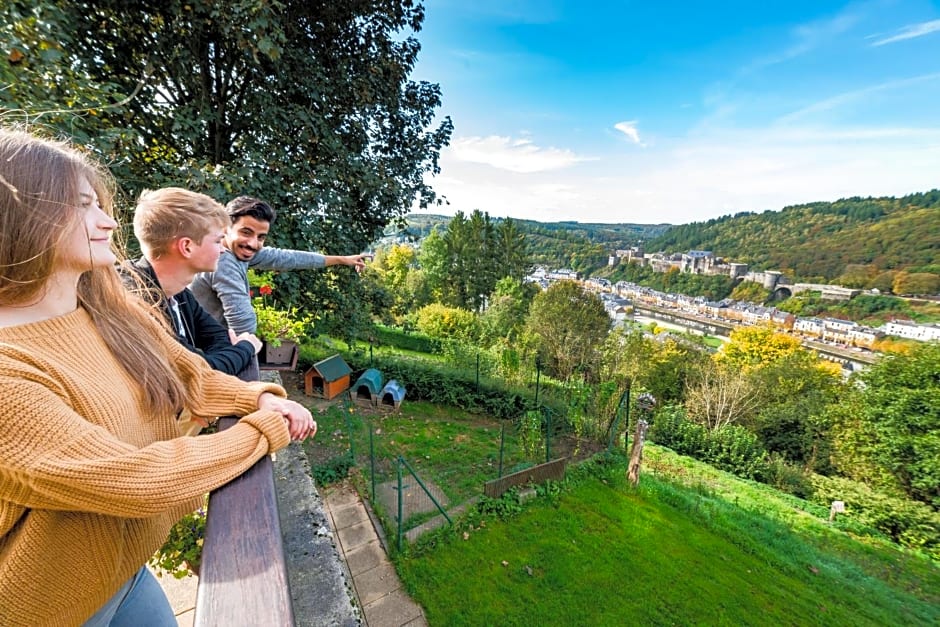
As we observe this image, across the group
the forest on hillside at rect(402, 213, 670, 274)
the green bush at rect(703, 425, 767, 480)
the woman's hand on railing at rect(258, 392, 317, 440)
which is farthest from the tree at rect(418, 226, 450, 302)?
the forest on hillside at rect(402, 213, 670, 274)

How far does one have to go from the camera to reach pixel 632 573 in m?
4.98

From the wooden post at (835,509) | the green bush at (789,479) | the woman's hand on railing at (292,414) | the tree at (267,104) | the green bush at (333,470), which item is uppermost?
the tree at (267,104)

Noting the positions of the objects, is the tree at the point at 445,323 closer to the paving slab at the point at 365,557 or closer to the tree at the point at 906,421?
the tree at the point at 906,421

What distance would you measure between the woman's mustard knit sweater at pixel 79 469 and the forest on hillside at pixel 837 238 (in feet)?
257

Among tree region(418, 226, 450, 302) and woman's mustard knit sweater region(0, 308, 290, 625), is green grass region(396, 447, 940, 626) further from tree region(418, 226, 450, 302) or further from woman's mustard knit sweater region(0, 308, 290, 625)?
tree region(418, 226, 450, 302)

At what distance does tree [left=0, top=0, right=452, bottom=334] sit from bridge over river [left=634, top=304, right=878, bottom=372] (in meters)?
39.2

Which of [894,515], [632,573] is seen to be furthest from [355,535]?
[894,515]

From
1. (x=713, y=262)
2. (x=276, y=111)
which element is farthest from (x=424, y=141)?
(x=713, y=262)

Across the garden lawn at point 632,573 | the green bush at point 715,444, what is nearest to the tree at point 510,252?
the green bush at point 715,444

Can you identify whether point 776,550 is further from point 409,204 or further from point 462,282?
point 462,282

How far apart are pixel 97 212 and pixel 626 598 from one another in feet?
19.8

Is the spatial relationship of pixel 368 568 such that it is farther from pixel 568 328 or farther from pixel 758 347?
pixel 758 347

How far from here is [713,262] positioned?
72875 mm

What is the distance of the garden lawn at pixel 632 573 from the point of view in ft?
13.9
